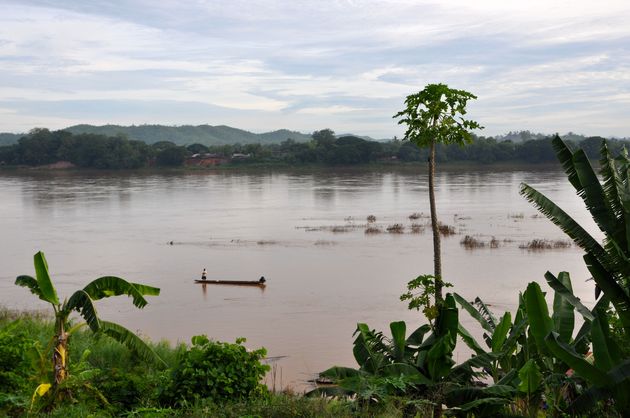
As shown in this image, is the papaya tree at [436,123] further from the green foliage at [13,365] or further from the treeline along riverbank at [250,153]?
the treeline along riverbank at [250,153]

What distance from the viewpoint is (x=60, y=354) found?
7.35 meters

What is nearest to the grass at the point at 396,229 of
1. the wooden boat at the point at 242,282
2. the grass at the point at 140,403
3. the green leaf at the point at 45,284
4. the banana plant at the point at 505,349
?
the wooden boat at the point at 242,282

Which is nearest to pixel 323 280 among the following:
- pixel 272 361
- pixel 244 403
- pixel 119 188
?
pixel 272 361

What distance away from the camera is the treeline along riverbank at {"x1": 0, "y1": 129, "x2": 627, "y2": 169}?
278ft


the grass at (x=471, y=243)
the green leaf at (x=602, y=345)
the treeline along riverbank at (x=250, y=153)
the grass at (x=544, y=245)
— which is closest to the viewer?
the green leaf at (x=602, y=345)

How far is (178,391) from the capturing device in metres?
7.40

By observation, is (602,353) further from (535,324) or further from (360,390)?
(360,390)

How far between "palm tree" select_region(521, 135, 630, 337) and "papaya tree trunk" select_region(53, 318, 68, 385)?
5072 millimetres

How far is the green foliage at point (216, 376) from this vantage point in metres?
7.34

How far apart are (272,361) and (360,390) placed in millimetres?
6450

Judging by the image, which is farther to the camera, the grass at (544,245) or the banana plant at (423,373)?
the grass at (544,245)

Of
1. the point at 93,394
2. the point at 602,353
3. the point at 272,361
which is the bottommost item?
the point at 272,361

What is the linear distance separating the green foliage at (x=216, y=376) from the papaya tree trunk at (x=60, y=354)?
3.45 feet

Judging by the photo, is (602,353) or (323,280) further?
(323,280)
